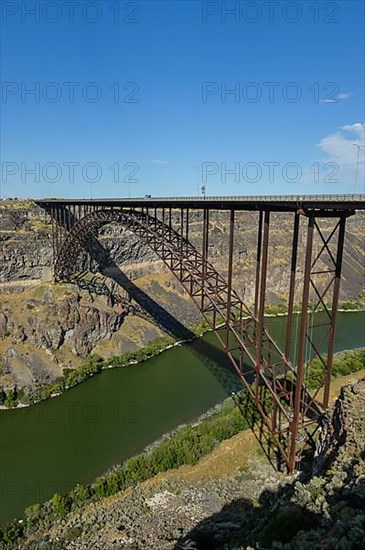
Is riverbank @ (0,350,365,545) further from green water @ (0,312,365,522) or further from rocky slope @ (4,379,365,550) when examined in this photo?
green water @ (0,312,365,522)

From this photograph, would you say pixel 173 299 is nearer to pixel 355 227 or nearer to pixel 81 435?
pixel 81 435

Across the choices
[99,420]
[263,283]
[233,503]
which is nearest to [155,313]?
[99,420]

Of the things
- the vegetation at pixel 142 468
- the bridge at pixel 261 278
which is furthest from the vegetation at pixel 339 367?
the vegetation at pixel 142 468

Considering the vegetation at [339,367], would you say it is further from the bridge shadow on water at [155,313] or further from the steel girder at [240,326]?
the bridge shadow on water at [155,313]

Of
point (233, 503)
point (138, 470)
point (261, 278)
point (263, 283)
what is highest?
point (261, 278)

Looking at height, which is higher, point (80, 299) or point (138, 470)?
point (80, 299)

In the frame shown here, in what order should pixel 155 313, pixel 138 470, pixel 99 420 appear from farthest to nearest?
pixel 155 313, pixel 99 420, pixel 138 470

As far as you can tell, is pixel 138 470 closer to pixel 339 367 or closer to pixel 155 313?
pixel 339 367
